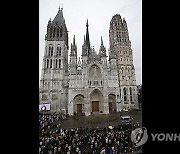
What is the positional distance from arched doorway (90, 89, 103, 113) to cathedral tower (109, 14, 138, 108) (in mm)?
2439

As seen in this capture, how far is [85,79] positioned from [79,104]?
2666 mm

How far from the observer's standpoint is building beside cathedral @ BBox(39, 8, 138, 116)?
637 inches

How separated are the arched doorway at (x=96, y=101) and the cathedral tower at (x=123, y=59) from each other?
244 centimetres

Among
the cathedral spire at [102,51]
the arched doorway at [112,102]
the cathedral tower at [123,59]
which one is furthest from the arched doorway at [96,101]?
the cathedral spire at [102,51]

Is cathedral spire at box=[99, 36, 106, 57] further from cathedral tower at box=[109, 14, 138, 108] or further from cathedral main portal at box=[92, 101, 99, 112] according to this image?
cathedral main portal at box=[92, 101, 99, 112]

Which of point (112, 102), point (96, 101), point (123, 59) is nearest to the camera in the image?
point (96, 101)

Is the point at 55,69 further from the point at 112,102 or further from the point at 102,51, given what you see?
the point at 112,102

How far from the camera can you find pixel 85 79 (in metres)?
16.6

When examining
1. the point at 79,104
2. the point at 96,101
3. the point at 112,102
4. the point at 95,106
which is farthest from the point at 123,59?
the point at 79,104

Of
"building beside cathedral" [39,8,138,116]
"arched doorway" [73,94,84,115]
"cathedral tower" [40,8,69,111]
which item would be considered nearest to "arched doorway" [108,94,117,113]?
"building beside cathedral" [39,8,138,116]

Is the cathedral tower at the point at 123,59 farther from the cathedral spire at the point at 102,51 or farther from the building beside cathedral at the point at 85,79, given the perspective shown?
the cathedral spire at the point at 102,51
